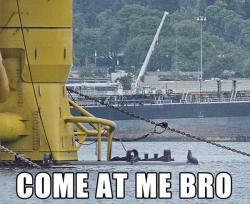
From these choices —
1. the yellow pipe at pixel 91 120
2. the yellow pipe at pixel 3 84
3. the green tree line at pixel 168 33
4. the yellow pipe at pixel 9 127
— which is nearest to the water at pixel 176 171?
the yellow pipe at pixel 9 127

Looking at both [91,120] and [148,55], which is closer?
[91,120]

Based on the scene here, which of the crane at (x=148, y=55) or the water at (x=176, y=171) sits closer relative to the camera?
the water at (x=176, y=171)

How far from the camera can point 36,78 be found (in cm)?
6022

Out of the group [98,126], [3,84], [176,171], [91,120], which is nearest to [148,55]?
[176,171]

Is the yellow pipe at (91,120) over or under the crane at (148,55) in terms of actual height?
over

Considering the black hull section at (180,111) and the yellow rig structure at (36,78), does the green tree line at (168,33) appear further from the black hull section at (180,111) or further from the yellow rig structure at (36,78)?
the yellow rig structure at (36,78)

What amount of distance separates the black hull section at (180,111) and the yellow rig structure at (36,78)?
2165 inches

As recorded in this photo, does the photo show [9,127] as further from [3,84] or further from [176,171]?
[176,171]

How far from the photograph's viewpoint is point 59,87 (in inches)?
2394

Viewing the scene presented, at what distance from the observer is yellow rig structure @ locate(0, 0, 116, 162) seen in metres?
59.5

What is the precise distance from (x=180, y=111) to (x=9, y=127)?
59093 millimetres

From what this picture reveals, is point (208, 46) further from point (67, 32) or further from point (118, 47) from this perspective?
point (67, 32)

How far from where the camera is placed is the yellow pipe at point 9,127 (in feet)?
197

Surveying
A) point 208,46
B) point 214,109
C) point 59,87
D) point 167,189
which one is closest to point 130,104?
point 214,109
